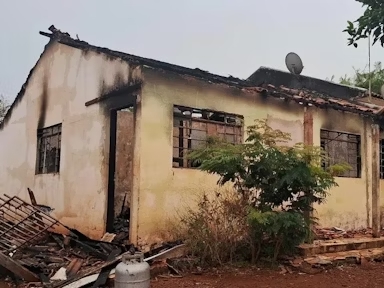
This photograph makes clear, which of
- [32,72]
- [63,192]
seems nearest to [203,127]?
[63,192]

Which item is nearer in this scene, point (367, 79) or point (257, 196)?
point (257, 196)

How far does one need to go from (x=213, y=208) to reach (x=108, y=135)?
10.0 feet

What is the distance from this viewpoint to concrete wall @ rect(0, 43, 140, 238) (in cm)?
957

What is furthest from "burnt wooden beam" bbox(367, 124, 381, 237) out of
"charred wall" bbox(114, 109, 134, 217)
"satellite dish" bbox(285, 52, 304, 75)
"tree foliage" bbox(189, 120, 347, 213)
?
"charred wall" bbox(114, 109, 134, 217)

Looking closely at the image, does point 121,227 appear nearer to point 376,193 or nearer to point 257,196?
point 257,196

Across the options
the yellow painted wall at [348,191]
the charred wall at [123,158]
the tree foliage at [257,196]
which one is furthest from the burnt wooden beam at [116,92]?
the yellow painted wall at [348,191]

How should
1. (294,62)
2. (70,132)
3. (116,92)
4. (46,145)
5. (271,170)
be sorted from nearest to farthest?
1. (271,170)
2. (116,92)
3. (70,132)
4. (46,145)
5. (294,62)

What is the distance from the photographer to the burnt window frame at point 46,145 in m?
11.4

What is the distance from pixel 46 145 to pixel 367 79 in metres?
20.3

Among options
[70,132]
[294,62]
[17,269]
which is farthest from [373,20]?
[294,62]

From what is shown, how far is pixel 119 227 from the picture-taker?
9.84 metres

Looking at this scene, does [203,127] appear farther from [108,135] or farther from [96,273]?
[96,273]

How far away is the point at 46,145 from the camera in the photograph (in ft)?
39.9

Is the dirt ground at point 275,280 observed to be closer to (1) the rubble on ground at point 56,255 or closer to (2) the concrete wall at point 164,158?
(1) the rubble on ground at point 56,255
